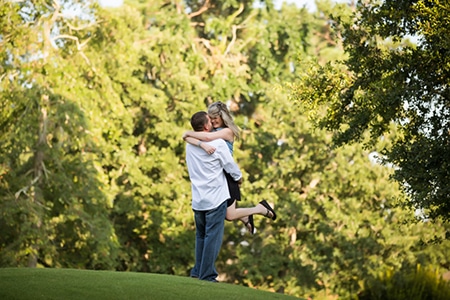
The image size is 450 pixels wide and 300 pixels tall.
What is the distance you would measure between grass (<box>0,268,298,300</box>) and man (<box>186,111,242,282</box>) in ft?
1.50

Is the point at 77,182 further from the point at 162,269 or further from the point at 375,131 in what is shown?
the point at 375,131

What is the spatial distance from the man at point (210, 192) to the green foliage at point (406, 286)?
24.6 metres

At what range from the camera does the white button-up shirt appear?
10.5m

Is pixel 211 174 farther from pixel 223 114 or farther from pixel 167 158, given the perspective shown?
pixel 167 158

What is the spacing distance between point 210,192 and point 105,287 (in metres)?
2.20

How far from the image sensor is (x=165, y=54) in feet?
116

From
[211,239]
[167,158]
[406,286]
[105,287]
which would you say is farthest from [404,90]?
[406,286]

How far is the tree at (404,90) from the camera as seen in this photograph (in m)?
12.7

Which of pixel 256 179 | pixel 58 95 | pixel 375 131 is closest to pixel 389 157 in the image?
pixel 375 131

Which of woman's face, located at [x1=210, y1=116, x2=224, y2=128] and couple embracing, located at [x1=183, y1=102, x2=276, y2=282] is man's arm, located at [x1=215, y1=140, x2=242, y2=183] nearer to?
couple embracing, located at [x1=183, y1=102, x2=276, y2=282]

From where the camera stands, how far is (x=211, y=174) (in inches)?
415

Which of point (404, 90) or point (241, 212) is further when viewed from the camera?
point (404, 90)

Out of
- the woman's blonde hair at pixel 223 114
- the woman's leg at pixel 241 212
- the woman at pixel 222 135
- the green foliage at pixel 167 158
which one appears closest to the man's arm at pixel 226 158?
the woman at pixel 222 135

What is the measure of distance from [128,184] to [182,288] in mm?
24988
